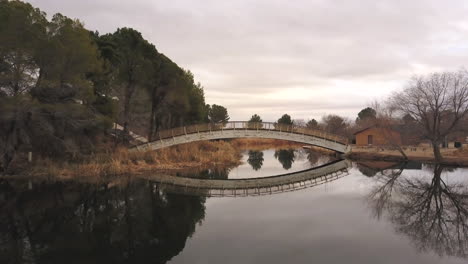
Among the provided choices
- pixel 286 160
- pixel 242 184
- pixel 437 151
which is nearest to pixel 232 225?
pixel 242 184

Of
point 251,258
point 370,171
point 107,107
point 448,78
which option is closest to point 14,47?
point 107,107

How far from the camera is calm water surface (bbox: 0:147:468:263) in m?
9.16

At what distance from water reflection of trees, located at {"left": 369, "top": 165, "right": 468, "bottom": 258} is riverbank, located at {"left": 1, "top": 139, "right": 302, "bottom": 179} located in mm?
16085

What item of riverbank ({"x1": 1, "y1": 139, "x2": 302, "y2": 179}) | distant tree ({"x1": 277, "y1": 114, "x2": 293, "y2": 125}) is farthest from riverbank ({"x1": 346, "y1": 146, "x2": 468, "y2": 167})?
distant tree ({"x1": 277, "y1": 114, "x2": 293, "y2": 125})

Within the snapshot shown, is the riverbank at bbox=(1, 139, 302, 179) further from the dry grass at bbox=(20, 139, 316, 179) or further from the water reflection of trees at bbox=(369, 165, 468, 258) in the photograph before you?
the water reflection of trees at bbox=(369, 165, 468, 258)

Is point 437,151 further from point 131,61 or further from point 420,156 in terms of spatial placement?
point 131,61

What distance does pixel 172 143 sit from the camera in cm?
3084

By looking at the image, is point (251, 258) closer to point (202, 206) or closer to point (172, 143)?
point (202, 206)

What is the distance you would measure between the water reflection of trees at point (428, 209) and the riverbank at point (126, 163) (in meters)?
16.1

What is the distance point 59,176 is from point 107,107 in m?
8.05

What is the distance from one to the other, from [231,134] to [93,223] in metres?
21.3

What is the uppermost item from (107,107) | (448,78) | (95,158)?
(448,78)

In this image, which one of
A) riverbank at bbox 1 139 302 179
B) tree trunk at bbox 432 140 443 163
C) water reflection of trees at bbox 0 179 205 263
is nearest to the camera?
water reflection of trees at bbox 0 179 205 263

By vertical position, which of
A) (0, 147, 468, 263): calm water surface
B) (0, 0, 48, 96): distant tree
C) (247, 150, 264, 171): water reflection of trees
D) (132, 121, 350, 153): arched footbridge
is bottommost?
(0, 147, 468, 263): calm water surface
